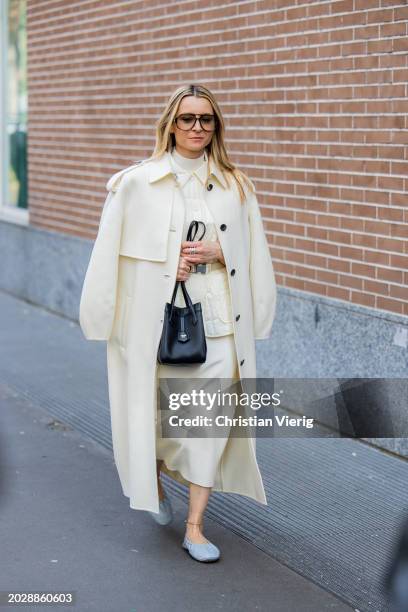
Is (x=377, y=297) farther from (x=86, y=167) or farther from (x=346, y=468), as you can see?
(x=86, y=167)

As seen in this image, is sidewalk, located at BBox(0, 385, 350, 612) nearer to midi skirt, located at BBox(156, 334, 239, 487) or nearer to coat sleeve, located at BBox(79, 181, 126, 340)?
midi skirt, located at BBox(156, 334, 239, 487)

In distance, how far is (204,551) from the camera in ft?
16.8

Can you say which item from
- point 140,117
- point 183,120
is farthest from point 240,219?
point 140,117

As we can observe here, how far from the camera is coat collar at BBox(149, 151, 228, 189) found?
5082mm

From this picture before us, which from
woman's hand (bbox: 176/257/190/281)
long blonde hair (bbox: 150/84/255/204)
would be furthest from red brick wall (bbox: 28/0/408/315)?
woman's hand (bbox: 176/257/190/281)

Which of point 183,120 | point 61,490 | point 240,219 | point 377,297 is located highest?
point 183,120

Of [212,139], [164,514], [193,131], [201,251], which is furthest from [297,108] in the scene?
[164,514]

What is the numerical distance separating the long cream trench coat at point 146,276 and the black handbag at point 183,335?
0.24 feet

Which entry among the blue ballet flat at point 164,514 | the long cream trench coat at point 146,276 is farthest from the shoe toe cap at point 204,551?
the blue ballet flat at point 164,514

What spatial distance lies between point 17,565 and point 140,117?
19.1ft

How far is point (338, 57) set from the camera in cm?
732

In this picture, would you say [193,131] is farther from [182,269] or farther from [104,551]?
[104,551]

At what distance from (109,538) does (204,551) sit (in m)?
0.55

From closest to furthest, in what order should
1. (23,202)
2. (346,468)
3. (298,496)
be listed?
1. (298,496)
2. (346,468)
3. (23,202)
